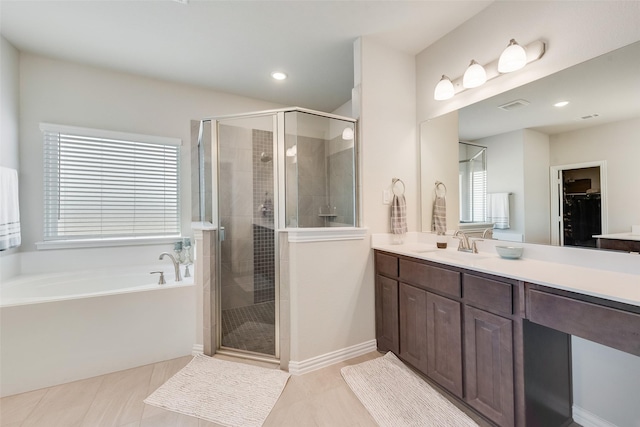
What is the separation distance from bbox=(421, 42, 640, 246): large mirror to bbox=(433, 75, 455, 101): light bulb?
0.81 ft

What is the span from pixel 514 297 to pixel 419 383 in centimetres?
95

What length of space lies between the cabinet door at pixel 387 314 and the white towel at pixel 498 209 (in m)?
0.86

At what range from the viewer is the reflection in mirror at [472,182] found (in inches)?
78.0

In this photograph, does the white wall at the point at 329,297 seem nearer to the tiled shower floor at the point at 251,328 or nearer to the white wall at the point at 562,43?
the tiled shower floor at the point at 251,328

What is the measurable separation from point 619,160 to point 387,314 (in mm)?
1690

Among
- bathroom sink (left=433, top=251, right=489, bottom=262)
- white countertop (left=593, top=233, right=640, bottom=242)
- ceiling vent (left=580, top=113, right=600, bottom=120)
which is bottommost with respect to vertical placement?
bathroom sink (left=433, top=251, right=489, bottom=262)


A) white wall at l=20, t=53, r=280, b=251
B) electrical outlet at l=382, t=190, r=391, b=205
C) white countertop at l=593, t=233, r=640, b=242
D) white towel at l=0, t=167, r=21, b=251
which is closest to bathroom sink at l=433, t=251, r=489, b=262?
white countertop at l=593, t=233, r=640, b=242

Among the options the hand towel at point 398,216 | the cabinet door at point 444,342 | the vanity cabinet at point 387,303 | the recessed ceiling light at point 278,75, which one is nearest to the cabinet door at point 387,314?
the vanity cabinet at point 387,303

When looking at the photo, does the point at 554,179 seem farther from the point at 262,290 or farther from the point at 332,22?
the point at 262,290

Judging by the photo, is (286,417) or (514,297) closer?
(514,297)

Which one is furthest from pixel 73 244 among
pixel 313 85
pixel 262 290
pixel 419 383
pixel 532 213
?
pixel 532 213

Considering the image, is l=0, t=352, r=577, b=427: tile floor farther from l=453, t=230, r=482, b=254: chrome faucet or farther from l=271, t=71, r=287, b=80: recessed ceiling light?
l=271, t=71, r=287, b=80: recessed ceiling light

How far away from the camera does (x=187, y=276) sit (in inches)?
98.7

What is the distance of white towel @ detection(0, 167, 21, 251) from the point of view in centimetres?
205
